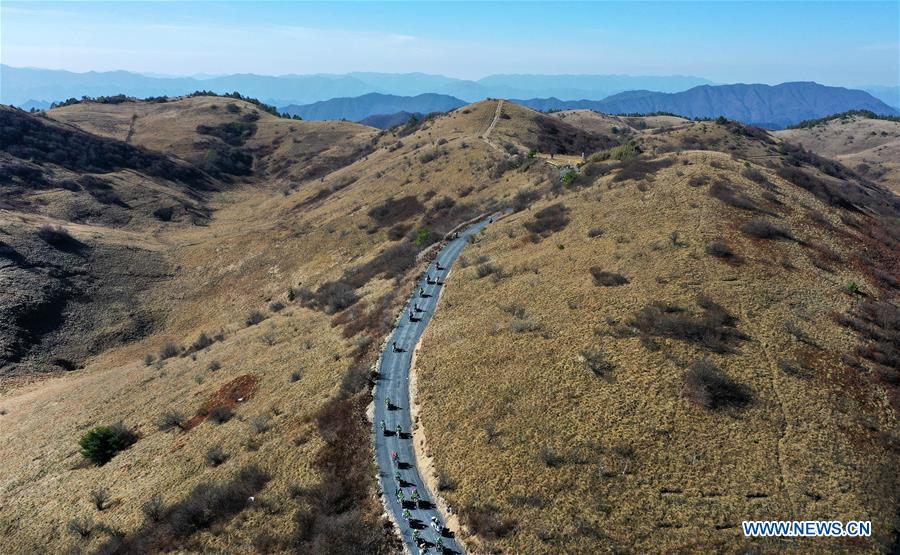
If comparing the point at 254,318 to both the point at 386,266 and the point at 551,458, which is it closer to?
the point at 386,266

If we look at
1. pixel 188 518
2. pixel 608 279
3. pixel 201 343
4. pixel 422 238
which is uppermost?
pixel 608 279

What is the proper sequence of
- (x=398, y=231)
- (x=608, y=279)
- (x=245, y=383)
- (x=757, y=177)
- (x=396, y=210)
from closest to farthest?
(x=608, y=279), (x=245, y=383), (x=757, y=177), (x=398, y=231), (x=396, y=210)

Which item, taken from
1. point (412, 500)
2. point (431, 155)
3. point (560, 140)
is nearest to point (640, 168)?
point (412, 500)

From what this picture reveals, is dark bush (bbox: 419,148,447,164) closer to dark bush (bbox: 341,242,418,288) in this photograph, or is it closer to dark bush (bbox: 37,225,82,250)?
dark bush (bbox: 341,242,418,288)

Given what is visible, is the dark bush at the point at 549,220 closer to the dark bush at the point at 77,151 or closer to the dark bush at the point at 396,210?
the dark bush at the point at 396,210

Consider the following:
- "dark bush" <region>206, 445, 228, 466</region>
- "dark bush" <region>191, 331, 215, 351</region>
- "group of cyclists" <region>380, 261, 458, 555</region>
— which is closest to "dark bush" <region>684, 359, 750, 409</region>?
"group of cyclists" <region>380, 261, 458, 555</region>

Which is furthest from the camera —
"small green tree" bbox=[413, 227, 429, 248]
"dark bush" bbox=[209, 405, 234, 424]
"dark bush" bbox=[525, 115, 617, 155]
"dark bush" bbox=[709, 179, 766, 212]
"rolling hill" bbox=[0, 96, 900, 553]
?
"dark bush" bbox=[525, 115, 617, 155]

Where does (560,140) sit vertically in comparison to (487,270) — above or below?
above
